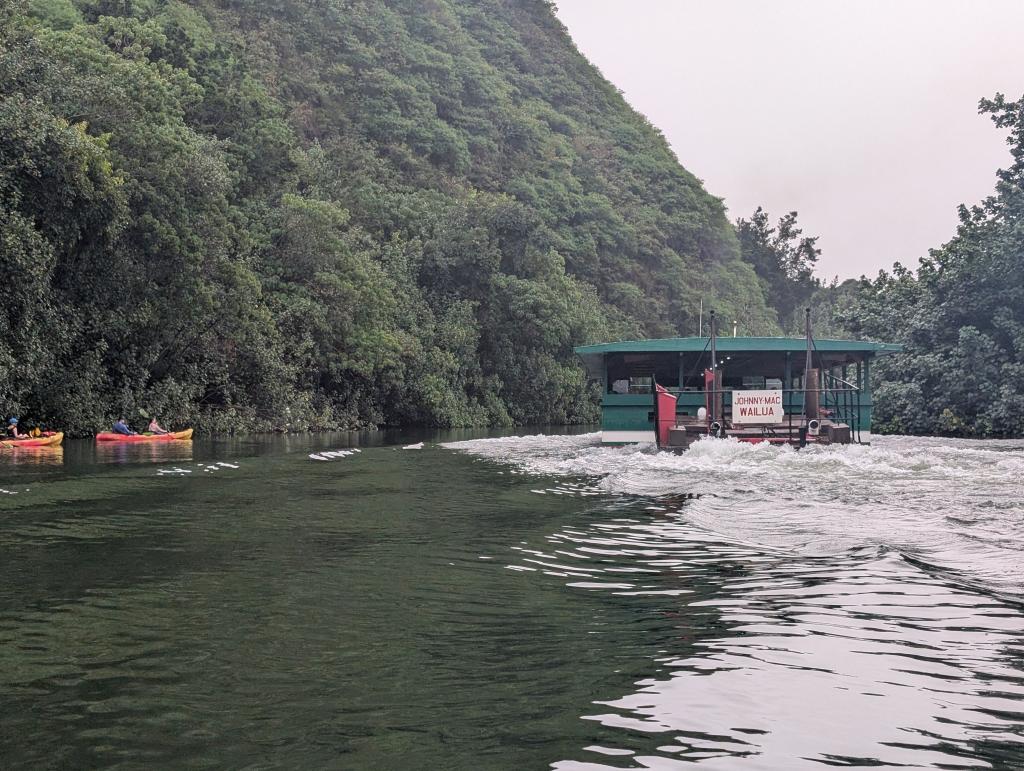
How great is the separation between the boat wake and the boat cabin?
4.10 ft

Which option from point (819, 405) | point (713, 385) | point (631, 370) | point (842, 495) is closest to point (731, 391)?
point (713, 385)

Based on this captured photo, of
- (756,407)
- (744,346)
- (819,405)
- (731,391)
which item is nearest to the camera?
(756,407)

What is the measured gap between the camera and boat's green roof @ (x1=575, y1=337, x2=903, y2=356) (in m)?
28.0

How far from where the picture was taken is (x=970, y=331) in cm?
3697

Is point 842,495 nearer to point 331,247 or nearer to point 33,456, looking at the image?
point 33,456

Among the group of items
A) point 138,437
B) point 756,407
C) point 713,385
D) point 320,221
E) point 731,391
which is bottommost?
point 138,437

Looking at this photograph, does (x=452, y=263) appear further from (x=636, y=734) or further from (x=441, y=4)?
(x=636, y=734)

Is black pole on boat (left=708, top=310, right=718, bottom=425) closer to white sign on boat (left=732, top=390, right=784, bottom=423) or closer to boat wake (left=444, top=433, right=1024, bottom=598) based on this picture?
white sign on boat (left=732, top=390, right=784, bottom=423)

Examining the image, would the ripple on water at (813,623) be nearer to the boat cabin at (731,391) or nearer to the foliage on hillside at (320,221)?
the boat cabin at (731,391)

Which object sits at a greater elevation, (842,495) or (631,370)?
(631,370)

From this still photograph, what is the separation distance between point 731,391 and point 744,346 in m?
3.93

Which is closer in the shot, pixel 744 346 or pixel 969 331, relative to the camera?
pixel 744 346

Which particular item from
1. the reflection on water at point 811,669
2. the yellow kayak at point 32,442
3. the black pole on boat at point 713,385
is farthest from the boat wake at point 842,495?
the yellow kayak at point 32,442

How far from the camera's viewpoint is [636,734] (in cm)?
397
